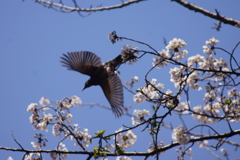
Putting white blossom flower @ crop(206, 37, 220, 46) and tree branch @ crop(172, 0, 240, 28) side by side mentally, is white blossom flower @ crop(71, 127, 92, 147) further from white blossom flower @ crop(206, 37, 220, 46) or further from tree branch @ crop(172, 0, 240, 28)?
tree branch @ crop(172, 0, 240, 28)

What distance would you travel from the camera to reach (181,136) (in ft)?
10.5

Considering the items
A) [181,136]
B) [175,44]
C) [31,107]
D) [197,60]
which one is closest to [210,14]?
[197,60]

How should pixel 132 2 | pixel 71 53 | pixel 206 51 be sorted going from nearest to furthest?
pixel 206 51 < pixel 132 2 < pixel 71 53

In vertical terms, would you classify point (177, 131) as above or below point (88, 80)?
below

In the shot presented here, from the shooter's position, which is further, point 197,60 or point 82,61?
point 82,61

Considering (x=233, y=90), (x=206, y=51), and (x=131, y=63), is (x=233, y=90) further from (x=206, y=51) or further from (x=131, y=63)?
(x=131, y=63)

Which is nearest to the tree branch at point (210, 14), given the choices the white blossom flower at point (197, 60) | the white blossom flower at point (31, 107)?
the white blossom flower at point (197, 60)

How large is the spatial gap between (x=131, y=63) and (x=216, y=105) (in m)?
1.82

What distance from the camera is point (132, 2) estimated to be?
446 cm

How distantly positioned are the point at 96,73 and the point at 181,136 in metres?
2.95

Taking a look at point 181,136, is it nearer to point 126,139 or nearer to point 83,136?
point 126,139

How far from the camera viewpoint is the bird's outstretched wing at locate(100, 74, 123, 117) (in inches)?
213

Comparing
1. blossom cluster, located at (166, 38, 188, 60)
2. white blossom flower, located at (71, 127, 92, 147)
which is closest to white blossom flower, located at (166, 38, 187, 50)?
blossom cluster, located at (166, 38, 188, 60)

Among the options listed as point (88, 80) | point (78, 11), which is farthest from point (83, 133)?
point (78, 11)
